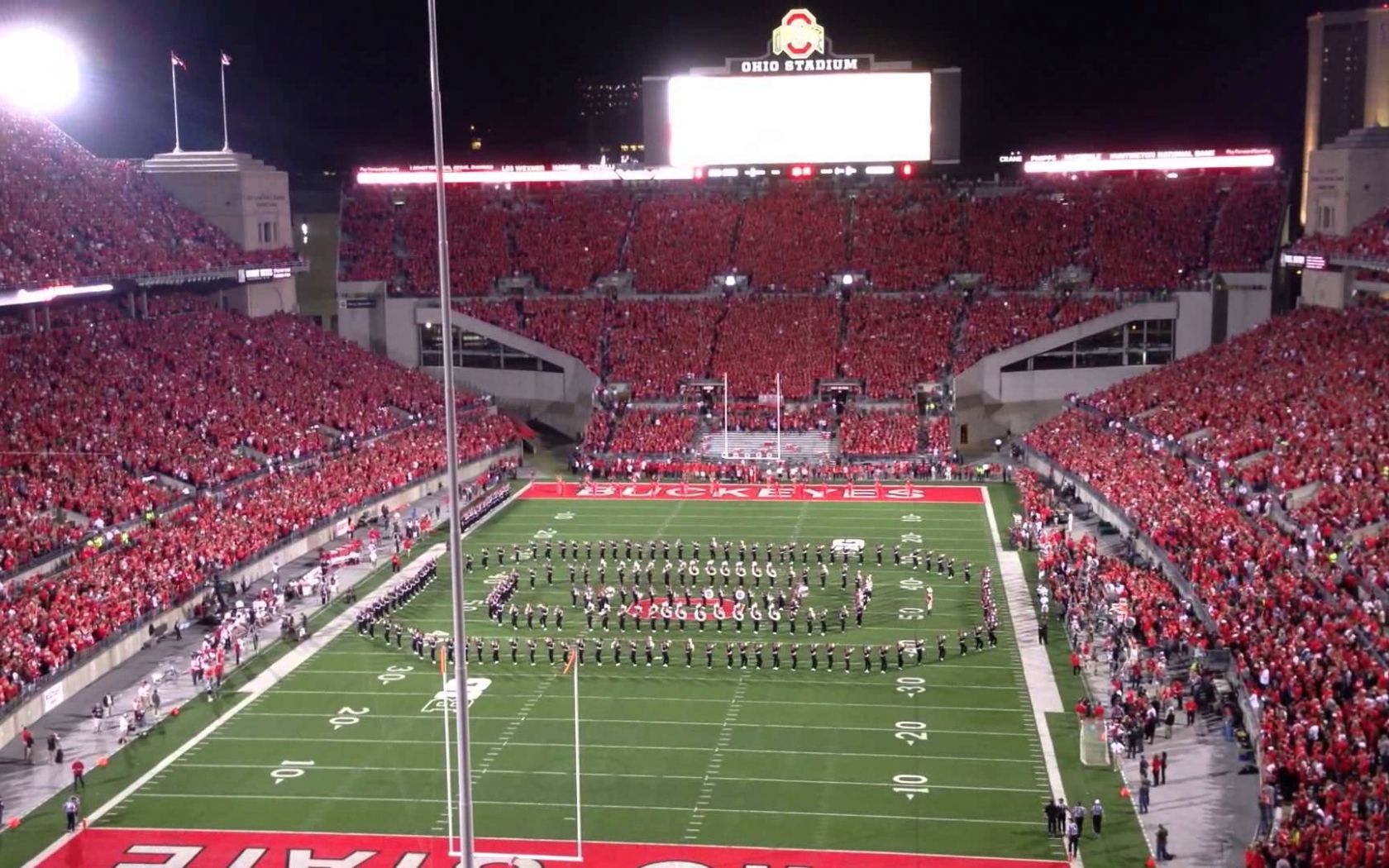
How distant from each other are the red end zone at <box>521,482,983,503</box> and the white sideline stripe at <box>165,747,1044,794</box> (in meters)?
18.1

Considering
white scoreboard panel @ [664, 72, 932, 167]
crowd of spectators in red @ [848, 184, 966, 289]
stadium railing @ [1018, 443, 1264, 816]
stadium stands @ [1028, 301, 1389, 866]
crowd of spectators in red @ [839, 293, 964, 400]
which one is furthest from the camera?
crowd of spectators in red @ [848, 184, 966, 289]

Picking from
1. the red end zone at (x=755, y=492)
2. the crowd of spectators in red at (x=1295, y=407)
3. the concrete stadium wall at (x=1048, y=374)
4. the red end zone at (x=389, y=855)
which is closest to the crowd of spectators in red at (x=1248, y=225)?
the concrete stadium wall at (x=1048, y=374)

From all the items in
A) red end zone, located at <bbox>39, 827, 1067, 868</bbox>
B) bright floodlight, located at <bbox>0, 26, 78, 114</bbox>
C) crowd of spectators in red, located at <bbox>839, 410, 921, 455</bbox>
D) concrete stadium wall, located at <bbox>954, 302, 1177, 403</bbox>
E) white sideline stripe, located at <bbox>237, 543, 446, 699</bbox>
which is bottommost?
red end zone, located at <bbox>39, 827, 1067, 868</bbox>

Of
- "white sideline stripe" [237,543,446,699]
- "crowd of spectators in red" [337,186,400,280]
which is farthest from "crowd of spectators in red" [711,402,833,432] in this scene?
"white sideline stripe" [237,543,446,699]

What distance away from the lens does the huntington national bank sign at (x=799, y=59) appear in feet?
159

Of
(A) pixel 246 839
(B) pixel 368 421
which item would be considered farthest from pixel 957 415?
(A) pixel 246 839

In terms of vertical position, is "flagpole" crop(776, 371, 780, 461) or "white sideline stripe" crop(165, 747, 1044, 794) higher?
"flagpole" crop(776, 371, 780, 461)

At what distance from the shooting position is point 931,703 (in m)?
21.8

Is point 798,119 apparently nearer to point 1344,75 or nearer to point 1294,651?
point 1344,75

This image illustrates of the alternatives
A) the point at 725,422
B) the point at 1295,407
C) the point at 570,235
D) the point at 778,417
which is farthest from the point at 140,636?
the point at 570,235

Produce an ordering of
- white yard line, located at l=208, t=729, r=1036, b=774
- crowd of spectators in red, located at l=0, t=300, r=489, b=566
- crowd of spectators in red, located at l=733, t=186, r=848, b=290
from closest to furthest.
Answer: white yard line, located at l=208, t=729, r=1036, b=774
crowd of spectators in red, located at l=0, t=300, r=489, b=566
crowd of spectators in red, located at l=733, t=186, r=848, b=290

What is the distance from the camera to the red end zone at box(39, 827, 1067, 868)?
16.5m

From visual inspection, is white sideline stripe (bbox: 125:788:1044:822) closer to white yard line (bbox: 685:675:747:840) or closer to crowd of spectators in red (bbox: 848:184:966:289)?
white yard line (bbox: 685:675:747:840)

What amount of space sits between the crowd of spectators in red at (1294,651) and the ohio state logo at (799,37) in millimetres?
22373
